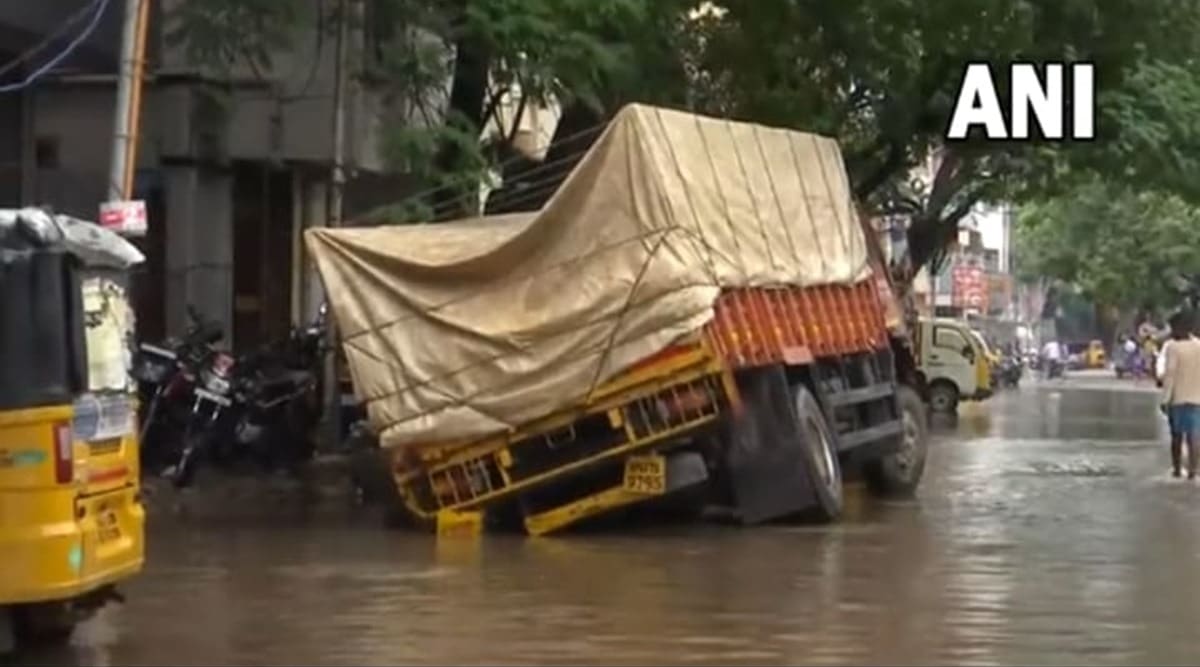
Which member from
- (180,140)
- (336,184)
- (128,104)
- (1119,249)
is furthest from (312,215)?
(1119,249)

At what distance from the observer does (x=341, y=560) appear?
55.6 feet

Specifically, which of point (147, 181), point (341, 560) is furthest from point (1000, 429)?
point (341, 560)

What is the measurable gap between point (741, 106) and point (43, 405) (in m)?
17.3

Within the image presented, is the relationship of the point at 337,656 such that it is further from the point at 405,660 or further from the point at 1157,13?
the point at 1157,13

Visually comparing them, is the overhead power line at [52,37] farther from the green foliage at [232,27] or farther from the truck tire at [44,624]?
the truck tire at [44,624]

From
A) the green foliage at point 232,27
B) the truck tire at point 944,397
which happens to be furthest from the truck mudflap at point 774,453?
the truck tire at point 944,397

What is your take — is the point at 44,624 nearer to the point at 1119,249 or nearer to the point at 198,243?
the point at 198,243

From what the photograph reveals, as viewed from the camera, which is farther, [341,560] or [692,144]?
[692,144]

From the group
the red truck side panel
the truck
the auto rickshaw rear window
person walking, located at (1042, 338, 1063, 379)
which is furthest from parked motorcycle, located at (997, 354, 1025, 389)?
the auto rickshaw rear window

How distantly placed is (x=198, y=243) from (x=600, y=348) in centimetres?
1121

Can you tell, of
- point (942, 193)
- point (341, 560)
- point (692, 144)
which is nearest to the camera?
point (341, 560)

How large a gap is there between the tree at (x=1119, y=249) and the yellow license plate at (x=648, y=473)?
61.6 m

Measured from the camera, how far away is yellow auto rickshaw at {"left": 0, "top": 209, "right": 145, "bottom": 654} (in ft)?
37.1

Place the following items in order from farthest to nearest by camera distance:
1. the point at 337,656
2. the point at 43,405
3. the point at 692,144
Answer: the point at 692,144 < the point at 337,656 < the point at 43,405
